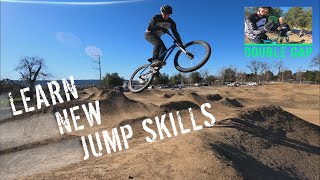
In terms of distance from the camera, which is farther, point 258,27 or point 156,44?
point 258,27

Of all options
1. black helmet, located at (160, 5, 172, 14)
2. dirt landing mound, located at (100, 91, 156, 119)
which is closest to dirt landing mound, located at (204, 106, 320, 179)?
dirt landing mound, located at (100, 91, 156, 119)

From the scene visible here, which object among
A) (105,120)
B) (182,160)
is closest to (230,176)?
(182,160)

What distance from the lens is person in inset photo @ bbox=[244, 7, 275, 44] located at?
37.0ft

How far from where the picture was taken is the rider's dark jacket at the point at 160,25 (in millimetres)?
8062

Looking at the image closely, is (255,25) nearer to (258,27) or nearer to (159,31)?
(258,27)

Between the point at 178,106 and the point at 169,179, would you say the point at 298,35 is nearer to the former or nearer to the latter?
the point at 169,179

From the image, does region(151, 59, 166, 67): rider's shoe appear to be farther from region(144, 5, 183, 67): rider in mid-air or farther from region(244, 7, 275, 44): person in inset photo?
region(244, 7, 275, 44): person in inset photo

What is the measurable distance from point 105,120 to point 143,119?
543cm

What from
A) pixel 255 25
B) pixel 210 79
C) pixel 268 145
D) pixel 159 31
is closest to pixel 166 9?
pixel 159 31

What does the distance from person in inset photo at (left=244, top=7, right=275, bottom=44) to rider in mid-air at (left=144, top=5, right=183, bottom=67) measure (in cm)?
387

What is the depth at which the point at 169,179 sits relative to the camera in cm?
1588

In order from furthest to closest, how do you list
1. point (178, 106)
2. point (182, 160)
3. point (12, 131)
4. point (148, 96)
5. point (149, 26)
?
point (148, 96), point (178, 106), point (12, 131), point (182, 160), point (149, 26)

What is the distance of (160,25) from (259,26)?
15.8 feet

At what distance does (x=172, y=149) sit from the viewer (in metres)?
18.9
